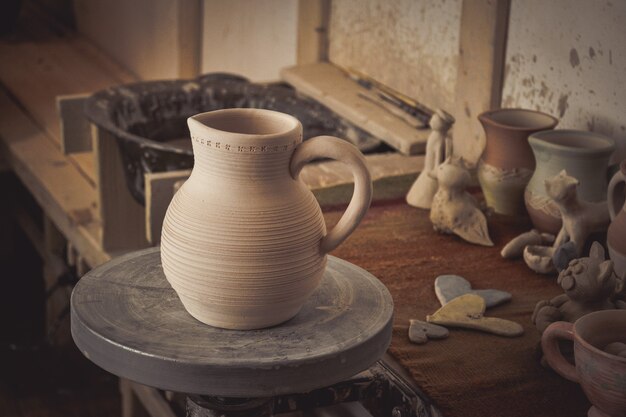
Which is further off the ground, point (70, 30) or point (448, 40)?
point (448, 40)

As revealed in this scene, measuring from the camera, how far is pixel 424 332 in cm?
167

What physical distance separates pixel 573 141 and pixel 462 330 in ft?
2.05

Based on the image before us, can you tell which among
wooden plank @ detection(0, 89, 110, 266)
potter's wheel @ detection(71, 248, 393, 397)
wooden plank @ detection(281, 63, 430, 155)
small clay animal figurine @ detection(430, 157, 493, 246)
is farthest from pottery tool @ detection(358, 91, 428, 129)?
potter's wheel @ detection(71, 248, 393, 397)

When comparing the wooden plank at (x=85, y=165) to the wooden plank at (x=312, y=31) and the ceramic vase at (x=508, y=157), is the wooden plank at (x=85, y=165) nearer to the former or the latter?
the wooden plank at (x=312, y=31)

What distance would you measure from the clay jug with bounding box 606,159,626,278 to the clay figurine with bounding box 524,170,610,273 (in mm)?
71

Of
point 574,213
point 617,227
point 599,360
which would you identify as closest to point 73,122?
point 574,213

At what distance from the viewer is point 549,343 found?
1.51 m

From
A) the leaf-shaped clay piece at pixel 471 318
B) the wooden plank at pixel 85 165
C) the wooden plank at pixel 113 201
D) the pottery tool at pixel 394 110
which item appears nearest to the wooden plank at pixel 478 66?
the pottery tool at pixel 394 110

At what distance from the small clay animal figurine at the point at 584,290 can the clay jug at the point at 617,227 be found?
12 cm

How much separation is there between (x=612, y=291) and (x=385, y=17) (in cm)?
165

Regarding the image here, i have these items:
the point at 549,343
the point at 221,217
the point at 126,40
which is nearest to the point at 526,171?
the point at 549,343

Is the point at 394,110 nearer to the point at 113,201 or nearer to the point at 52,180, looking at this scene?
the point at 113,201

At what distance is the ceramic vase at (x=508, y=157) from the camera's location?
2182 mm

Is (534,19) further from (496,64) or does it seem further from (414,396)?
(414,396)
